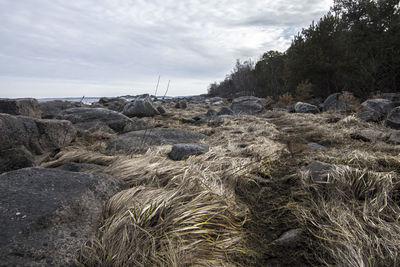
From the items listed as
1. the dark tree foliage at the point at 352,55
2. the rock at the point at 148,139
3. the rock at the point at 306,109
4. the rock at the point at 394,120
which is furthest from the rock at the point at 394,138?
the dark tree foliage at the point at 352,55

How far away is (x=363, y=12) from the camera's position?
53.1ft

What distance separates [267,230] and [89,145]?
308 cm

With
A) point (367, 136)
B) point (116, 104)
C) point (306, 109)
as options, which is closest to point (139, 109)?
point (116, 104)

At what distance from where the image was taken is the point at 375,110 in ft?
17.1

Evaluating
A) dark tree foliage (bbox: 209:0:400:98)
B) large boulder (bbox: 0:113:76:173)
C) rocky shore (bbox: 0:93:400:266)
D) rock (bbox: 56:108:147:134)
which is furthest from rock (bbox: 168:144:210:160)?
dark tree foliage (bbox: 209:0:400:98)

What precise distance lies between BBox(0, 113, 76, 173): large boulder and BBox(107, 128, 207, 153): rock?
0.68 metres

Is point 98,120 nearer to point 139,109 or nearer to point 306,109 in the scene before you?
point 139,109

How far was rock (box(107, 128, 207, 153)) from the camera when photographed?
Answer: 341cm

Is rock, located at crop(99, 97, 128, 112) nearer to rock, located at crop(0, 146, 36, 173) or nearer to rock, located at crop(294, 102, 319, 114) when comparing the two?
rock, located at crop(294, 102, 319, 114)

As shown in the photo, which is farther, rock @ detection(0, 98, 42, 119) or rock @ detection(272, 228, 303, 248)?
rock @ detection(0, 98, 42, 119)

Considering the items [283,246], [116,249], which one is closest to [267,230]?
[283,246]

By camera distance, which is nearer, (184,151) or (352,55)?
(184,151)

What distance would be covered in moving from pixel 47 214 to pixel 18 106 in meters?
3.42

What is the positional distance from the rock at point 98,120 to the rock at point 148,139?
73cm
